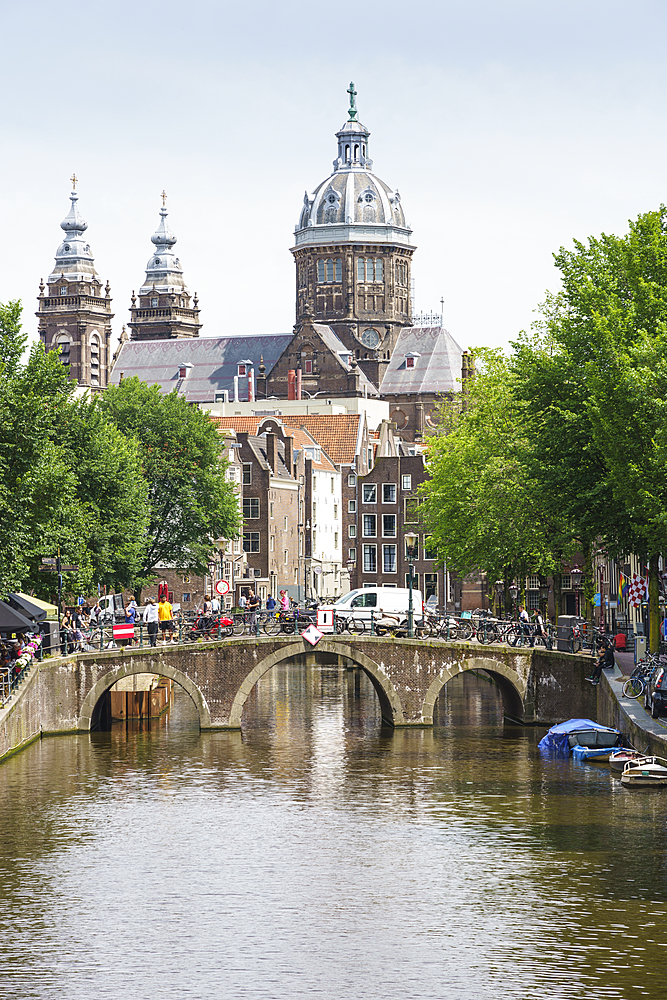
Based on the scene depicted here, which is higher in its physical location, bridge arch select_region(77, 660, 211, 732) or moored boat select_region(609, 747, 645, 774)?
bridge arch select_region(77, 660, 211, 732)

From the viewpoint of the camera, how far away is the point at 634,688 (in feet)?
151

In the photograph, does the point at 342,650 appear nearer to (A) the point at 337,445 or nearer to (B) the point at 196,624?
(B) the point at 196,624

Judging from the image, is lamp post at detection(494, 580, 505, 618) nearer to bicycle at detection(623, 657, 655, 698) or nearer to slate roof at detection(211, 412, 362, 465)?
slate roof at detection(211, 412, 362, 465)

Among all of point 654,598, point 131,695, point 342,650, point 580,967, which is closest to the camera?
point 580,967

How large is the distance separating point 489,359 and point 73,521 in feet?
70.3

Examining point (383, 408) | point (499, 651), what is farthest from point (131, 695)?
point (383, 408)

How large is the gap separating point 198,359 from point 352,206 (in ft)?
85.4

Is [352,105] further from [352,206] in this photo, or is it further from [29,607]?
[29,607]

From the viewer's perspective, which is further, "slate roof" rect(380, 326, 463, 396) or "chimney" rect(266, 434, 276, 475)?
"slate roof" rect(380, 326, 463, 396)

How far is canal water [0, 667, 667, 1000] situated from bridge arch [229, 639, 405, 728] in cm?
183

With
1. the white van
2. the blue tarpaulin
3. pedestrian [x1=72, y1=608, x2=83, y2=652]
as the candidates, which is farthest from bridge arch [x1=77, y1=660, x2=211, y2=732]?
the white van

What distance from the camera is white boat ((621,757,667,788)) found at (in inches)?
1531

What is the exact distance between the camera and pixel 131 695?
59.1 m

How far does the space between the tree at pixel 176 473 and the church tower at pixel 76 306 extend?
115 m
